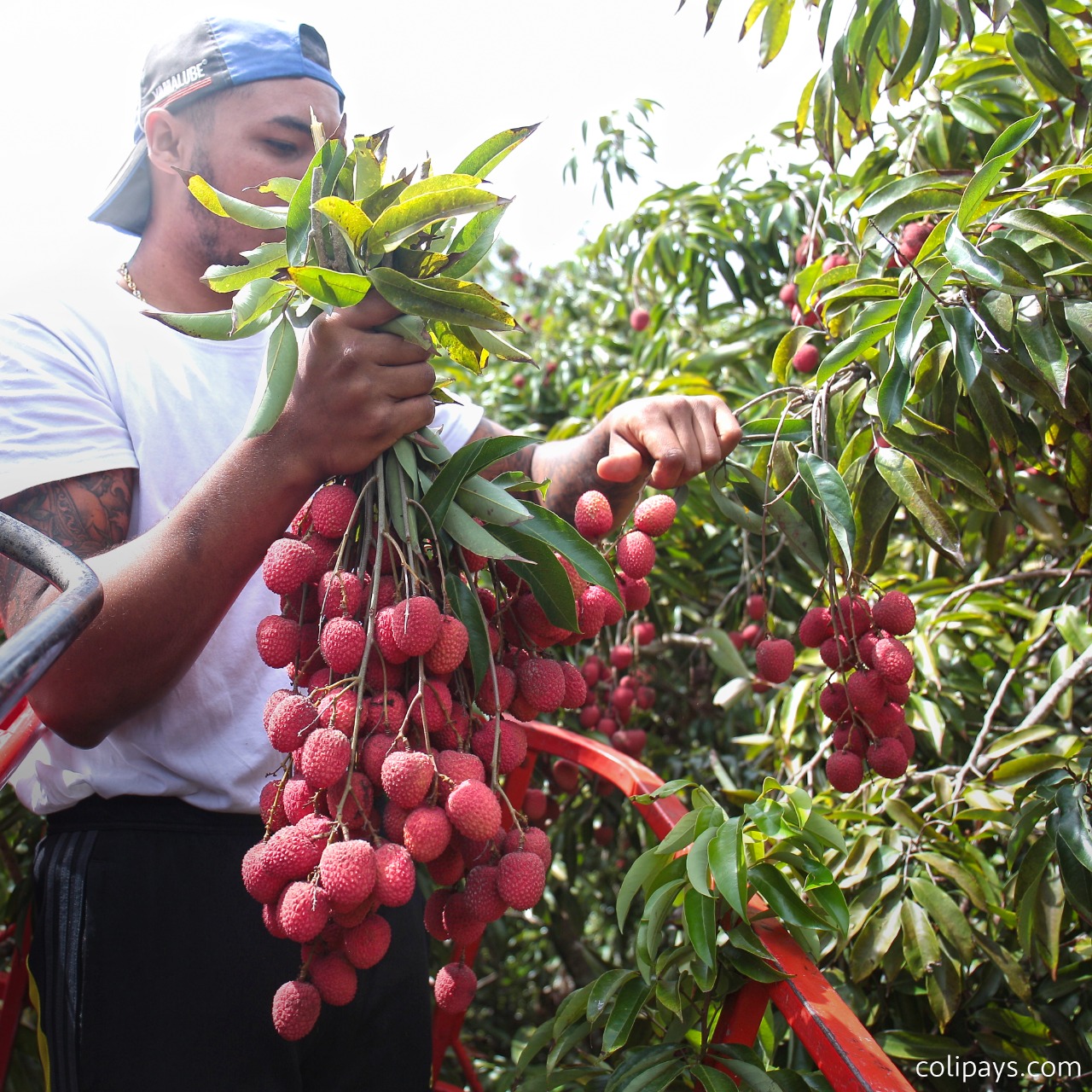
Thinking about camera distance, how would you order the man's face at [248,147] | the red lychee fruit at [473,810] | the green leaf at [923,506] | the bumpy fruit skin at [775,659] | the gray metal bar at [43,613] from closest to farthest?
the gray metal bar at [43,613] < the red lychee fruit at [473,810] < the green leaf at [923,506] < the bumpy fruit skin at [775,659] < the man's face at [248,147]

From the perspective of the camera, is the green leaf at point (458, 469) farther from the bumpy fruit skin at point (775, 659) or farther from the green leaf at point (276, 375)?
the bumpy fruit skin at point (775, 659)

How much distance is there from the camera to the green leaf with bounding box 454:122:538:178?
876 mm

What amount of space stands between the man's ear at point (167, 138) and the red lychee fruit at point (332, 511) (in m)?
0.73

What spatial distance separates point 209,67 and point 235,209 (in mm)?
619

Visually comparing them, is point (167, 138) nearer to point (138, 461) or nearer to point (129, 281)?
point (129, 281)

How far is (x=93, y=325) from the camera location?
1179 millimetres

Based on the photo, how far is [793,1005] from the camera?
0.88 metres

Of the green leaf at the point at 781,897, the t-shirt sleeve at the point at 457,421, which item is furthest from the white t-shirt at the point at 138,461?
the green leaf at the point at 781,897

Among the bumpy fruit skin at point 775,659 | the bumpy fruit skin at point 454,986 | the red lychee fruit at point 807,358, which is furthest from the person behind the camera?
the red lychee fruit at point 807,358

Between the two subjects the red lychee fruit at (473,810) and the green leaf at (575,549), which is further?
the green leaf at (575,549)

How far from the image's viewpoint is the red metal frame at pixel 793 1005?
78cm

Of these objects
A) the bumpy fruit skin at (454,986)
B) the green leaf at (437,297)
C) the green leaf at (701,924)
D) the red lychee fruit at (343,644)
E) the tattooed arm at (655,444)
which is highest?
the green leaf at (437,297)

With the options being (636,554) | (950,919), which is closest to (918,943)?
(950,919)

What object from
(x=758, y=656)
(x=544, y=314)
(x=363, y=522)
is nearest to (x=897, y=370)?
(x=758, y=656)
